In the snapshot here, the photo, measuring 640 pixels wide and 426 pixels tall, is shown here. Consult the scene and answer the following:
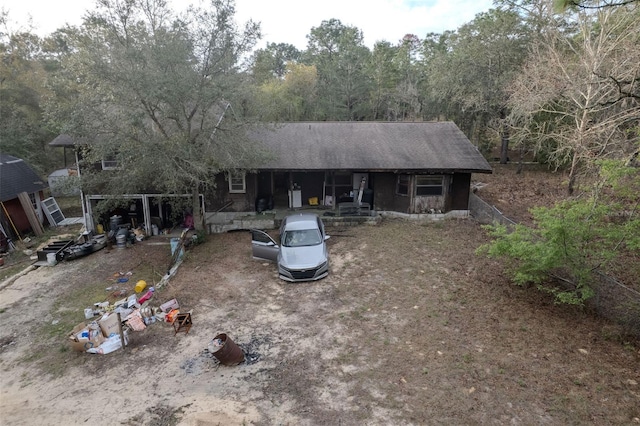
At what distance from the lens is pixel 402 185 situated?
16.3 metres

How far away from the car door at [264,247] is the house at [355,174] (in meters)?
3.73

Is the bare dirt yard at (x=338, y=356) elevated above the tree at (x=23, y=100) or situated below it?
below

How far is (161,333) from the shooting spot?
8492 millimetres

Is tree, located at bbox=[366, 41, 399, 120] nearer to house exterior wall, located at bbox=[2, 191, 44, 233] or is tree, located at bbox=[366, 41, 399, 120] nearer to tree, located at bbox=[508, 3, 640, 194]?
tree, located at bbox=[508, 3, 640, 194]

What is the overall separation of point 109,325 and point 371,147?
12632mm

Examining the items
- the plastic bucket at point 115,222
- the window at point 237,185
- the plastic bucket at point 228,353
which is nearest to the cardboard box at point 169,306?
the plastic bucket at point 228,353

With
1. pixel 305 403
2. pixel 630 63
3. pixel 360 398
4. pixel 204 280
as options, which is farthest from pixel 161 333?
pixel 630 63

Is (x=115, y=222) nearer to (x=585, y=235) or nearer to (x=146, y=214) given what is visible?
(x=146, y=214)

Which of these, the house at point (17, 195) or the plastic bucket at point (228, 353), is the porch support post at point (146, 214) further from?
the plastic bucket at point (228, 353)

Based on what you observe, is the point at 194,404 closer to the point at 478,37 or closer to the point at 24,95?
the point at 478,37

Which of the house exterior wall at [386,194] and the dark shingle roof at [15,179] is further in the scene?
the dark shingle roof at [15,179]

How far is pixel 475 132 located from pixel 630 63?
1604 cm

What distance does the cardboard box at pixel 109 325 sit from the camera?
828cm

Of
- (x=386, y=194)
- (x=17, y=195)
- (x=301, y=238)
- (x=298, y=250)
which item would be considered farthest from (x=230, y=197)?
(x=17, y=195)
